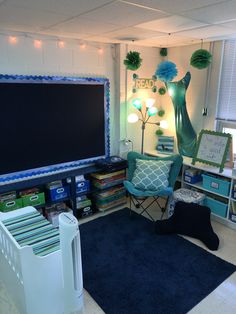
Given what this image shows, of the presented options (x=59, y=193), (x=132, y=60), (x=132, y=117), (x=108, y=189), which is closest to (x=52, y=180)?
(x=59, y=193)

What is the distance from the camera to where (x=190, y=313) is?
6.61ft

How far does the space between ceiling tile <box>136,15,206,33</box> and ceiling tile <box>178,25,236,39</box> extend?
0.17 m

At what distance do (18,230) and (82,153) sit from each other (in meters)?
1.65

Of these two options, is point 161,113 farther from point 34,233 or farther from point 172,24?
point 34,233

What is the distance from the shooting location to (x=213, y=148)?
3.30 meters

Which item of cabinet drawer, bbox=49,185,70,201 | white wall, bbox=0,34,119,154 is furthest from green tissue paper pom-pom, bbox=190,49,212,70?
cabinet drawer, bbox=49,185,70,201

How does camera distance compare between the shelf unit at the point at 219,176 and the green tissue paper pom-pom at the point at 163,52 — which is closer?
the shelf unit at the point at 219,176

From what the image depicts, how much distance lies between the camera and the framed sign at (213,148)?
10.4ft

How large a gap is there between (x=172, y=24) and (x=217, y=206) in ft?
7.13

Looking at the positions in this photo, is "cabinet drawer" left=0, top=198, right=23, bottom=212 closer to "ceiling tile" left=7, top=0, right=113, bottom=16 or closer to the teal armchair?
the teal armchair

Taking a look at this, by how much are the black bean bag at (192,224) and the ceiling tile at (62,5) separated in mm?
2191

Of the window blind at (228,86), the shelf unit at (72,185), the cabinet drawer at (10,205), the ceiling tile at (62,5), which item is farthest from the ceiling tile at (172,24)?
the cabinet drawer at (10,205)

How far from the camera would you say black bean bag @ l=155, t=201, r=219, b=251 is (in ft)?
9.21

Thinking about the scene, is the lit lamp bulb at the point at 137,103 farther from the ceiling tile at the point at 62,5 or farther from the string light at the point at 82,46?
the ceiling tile at the point at 62,5
